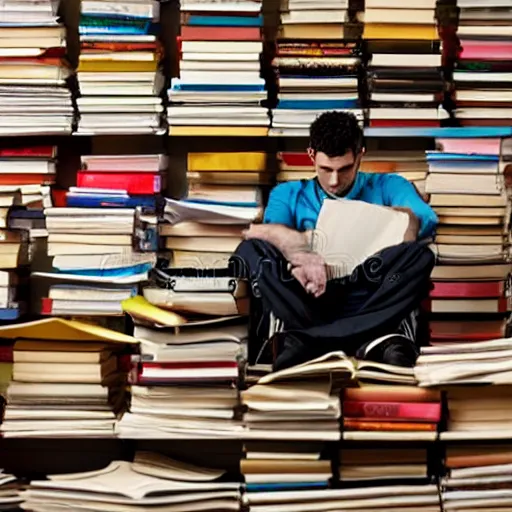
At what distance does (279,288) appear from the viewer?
10.3ft

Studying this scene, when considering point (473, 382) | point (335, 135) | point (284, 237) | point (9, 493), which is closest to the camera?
point (473, 382)

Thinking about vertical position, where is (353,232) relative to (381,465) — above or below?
above

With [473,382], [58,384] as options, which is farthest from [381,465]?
[58,384]

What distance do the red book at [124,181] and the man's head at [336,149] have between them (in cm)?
60

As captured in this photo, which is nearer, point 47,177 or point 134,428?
point 134,428

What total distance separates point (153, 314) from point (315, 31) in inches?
52.5

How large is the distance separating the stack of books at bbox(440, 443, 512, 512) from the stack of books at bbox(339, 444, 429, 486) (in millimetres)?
71

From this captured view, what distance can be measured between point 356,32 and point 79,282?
1204mm

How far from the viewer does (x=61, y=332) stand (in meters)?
3.09

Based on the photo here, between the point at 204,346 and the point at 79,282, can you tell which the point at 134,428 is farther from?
the point at 79,282

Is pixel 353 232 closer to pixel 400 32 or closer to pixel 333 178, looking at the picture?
pixel 333 178

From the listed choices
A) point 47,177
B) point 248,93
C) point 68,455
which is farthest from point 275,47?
point 68,455

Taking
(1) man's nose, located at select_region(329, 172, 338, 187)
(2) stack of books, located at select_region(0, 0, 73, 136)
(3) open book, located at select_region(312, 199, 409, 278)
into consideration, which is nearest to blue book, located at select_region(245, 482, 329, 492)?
(3) open book, located at select_region(312, 199, 409, 278)

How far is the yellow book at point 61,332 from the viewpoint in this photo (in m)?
3.03
